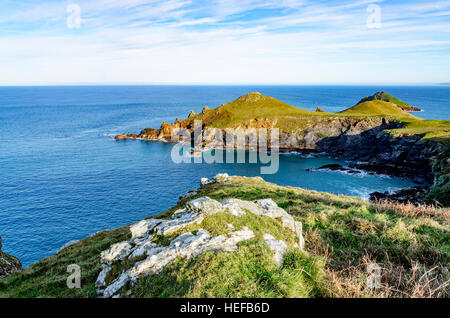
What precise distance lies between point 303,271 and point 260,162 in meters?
81.8

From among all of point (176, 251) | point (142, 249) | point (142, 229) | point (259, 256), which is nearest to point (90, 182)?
point (142, 229)

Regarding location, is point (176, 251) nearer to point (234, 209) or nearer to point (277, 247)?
point (277, 247)

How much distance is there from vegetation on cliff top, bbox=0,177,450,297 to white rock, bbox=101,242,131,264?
1.13 meters

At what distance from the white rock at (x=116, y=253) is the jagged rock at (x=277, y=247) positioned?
533 cm

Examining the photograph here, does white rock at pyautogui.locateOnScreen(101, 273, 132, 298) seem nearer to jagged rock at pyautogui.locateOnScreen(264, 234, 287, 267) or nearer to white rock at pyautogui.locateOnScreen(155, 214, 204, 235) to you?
white rock at pyautogui.locateOnScreen(155, 214, 204, 235)

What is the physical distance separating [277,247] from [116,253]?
20.0 feet

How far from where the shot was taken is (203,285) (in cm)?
651

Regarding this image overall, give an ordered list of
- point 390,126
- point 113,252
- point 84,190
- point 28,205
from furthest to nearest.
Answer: point 390,126 → point 84,190 → point 28,205 → point 113,252

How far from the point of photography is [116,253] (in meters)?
9.73

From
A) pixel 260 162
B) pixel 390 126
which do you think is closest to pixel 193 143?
pixel 260 162

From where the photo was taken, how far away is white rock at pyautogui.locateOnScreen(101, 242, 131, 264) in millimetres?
9522
